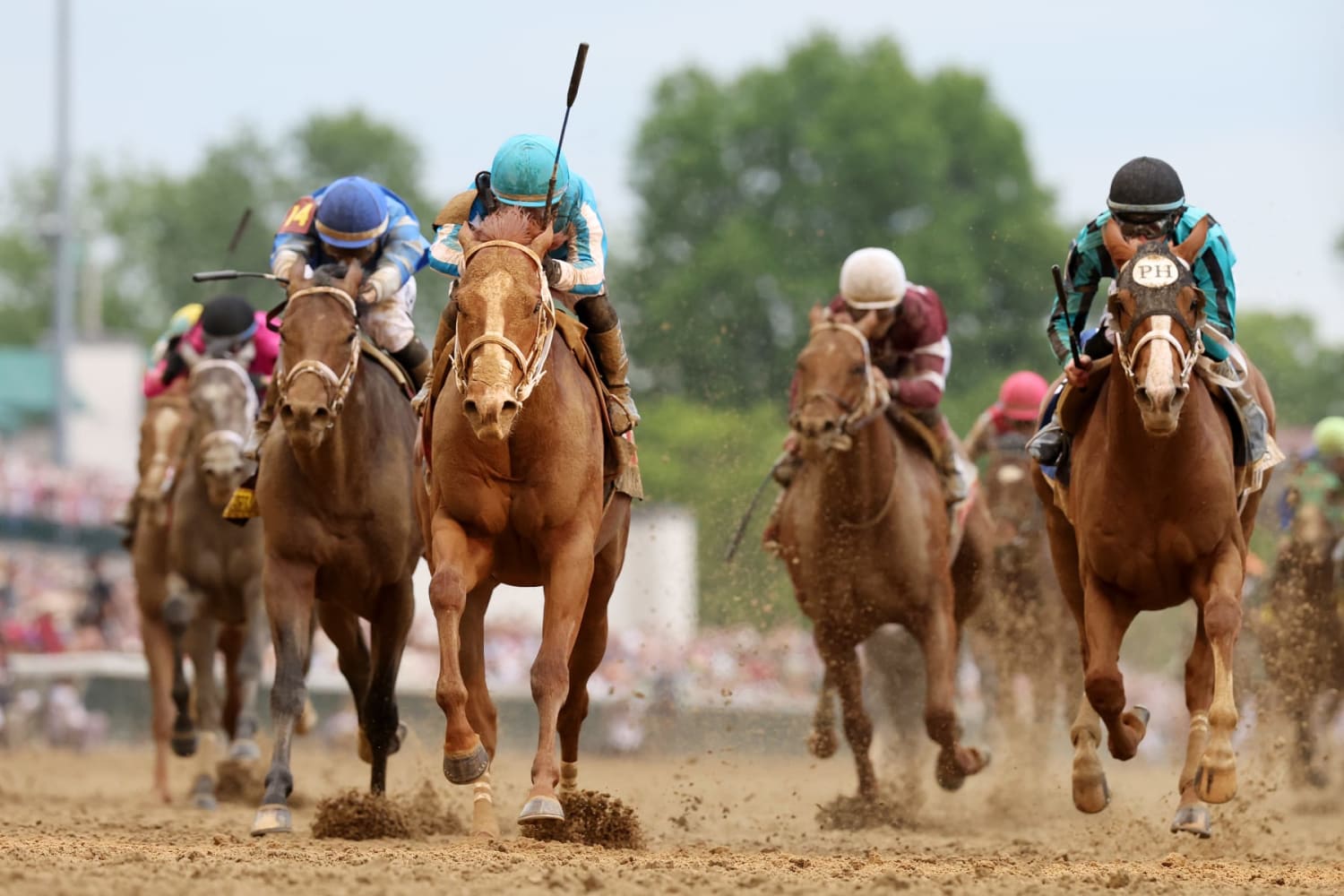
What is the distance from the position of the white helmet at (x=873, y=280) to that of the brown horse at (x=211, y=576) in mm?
3694

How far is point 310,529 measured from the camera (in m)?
10.5

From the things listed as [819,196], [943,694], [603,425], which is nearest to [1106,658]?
[943,694]

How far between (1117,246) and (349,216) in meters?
3.85

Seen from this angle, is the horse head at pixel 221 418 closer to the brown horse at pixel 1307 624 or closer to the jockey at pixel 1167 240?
the jockey at pixel 1167 240

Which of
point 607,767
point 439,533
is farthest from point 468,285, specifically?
point 607,767

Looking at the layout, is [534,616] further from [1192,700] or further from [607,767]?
[1192,700]

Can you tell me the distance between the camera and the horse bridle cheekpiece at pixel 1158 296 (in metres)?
8.81

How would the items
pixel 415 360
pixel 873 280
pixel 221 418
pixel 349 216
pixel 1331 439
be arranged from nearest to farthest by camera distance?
1. pixel 349 216
2. pixel 415 360
3. pixel 873 280
4. pixel 221 418
5. pixel 1331 439

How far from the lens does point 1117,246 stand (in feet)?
30.9

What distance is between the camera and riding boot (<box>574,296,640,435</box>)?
32.0ft

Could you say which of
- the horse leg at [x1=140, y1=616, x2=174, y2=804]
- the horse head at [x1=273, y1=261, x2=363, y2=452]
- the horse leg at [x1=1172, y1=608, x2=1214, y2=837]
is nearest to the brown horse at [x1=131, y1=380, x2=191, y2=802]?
the horse leg at [x1=140, y1=616, x2=174, y2=804]

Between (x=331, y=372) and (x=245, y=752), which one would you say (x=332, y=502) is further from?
(x=245, y=752)

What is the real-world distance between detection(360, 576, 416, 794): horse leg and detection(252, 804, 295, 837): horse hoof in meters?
1.13

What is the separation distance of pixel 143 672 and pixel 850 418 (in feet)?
38.2
